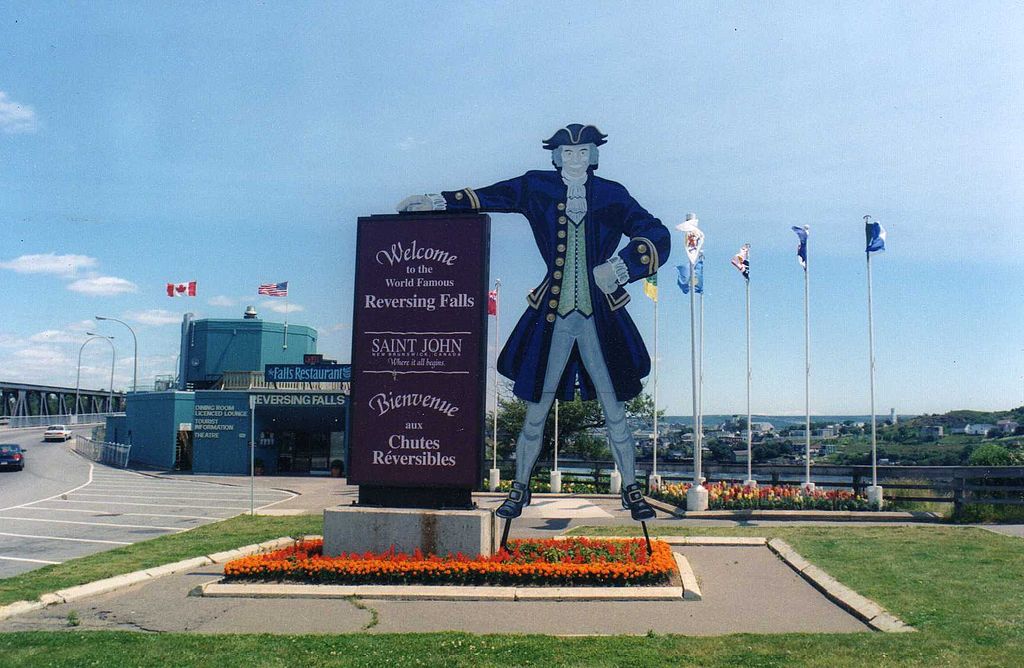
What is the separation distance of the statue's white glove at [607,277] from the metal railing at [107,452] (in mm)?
35525

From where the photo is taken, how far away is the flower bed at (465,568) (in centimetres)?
1031

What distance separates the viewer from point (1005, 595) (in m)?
9.09

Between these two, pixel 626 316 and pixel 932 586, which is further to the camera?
pixel 626 316

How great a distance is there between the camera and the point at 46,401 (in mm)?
124938

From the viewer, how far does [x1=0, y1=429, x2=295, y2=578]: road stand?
51.7 ft

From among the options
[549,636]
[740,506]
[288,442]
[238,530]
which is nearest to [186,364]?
[288,442]

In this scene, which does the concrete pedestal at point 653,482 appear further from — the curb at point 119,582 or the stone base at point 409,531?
the curb at point 119,582

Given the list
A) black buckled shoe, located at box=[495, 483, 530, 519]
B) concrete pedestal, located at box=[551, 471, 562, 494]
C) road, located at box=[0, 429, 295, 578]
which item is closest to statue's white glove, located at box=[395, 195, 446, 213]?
black buckled shoe, located at box=[495, 483, 530, 519]

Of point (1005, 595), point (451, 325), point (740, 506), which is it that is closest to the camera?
point (1005, 595)

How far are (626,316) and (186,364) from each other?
130 ft

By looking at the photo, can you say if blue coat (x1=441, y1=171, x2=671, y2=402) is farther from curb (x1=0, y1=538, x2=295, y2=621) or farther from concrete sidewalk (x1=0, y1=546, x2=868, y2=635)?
curb (x1=0, y1=538, x2=295, y2=621)

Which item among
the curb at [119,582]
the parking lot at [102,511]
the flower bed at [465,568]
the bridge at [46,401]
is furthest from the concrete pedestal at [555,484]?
the bridge at [46,401]

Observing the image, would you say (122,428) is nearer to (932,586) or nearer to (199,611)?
(199,611)

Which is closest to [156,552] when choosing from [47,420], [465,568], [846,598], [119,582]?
[119,582]
